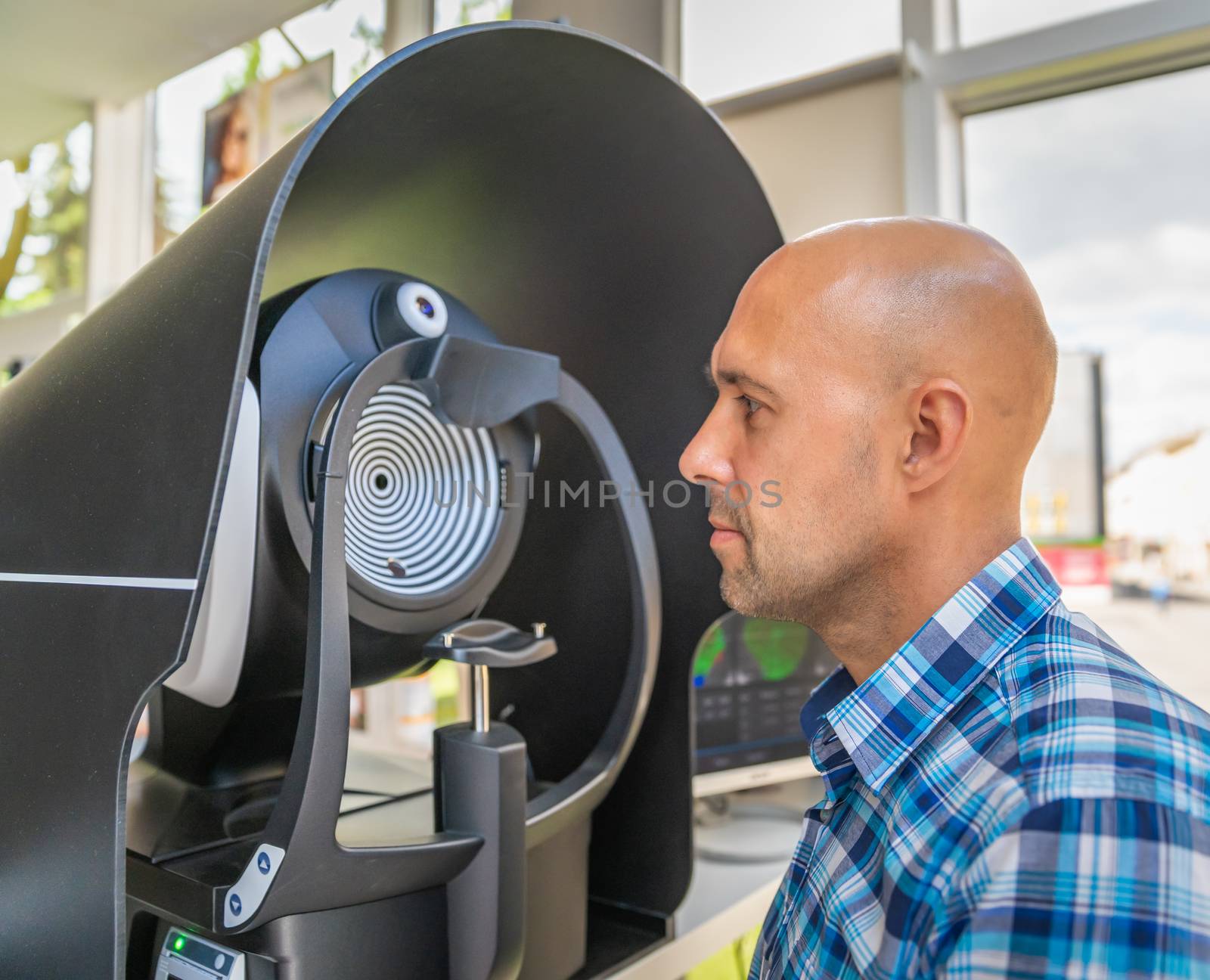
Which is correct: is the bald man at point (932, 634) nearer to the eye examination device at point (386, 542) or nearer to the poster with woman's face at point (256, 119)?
the eye examination device at point (386, 542)

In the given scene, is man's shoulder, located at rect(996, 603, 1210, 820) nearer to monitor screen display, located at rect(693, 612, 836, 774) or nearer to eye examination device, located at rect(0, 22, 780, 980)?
eye examination device, located at rect(0, 22, 780, 980)

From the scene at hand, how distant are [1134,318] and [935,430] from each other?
1071 millimetres

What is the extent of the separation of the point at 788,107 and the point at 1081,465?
79 centimetres

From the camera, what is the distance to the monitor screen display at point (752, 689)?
1333 mm

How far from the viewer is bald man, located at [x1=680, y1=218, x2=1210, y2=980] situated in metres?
0.44

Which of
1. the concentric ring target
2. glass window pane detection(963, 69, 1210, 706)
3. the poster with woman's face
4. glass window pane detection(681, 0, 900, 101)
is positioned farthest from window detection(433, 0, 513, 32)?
the concentric ring target

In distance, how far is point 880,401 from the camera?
2.14 ft

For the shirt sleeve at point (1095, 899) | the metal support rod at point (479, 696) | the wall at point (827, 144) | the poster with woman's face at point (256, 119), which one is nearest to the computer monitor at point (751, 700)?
the metal support rod at point (479, 696)

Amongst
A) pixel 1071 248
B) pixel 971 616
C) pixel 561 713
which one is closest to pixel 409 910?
pixel 561 713

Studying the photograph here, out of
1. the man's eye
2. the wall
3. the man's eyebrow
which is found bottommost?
the man's eye

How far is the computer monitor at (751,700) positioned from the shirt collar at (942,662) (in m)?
0.67

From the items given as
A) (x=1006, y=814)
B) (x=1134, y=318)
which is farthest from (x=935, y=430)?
(x=1134, y=318)

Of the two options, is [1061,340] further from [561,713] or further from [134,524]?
[134,524]

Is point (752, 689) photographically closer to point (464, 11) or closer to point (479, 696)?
point (479, 696)
